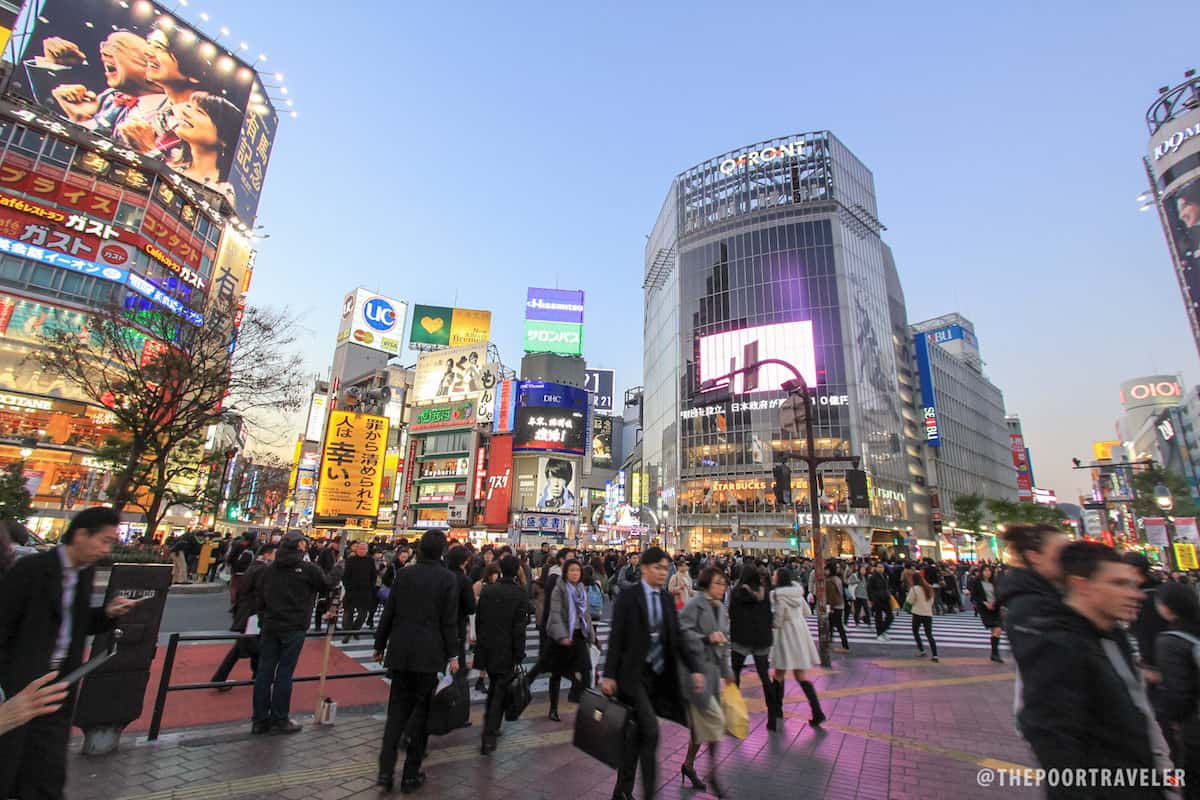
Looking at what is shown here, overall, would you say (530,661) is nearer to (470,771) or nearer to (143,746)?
(470,771)

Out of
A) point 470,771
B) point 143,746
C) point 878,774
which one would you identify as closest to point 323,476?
point 143,746

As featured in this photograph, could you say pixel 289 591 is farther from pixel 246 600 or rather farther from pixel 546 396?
pixel 546 396

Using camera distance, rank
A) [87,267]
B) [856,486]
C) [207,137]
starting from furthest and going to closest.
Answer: [207,137]
[87,267]
[856,486]

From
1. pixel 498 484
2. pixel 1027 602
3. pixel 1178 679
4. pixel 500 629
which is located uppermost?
pixel 498 484

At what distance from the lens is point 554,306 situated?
66.6m

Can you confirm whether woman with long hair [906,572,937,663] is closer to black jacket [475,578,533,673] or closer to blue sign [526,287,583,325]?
black jacket [475,578,533,673]

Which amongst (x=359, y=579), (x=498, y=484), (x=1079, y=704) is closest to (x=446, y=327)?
(x=498, y=484)

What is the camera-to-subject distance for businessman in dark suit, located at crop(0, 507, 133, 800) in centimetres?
228

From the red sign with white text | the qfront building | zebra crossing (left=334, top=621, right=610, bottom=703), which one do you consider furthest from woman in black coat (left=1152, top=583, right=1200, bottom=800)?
the red sign with white text

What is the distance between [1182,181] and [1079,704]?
252ft

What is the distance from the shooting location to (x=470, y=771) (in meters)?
4.55

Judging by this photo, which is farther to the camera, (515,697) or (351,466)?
(351,466)

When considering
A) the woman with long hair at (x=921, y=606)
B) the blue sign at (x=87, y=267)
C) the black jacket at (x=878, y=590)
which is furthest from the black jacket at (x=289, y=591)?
the blue sign at (x=87, y=267)

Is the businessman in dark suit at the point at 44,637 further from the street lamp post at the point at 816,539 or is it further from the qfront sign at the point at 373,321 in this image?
the qfront sign at the point at 373,321
